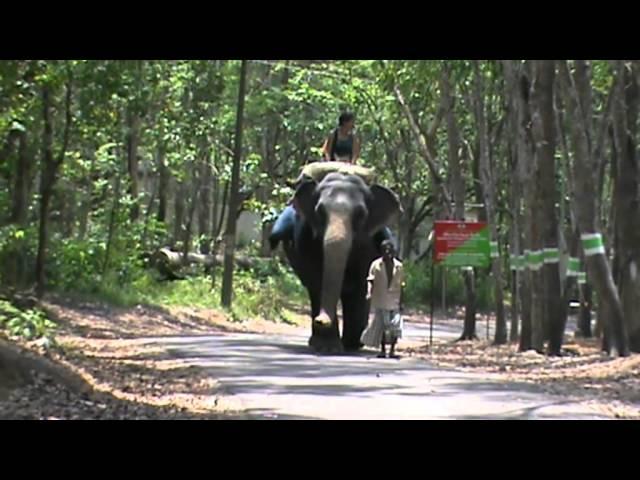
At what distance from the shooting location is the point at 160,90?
33.5 metres

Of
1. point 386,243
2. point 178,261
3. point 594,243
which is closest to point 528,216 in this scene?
point 594,243

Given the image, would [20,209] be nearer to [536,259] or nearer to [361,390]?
[536,259]

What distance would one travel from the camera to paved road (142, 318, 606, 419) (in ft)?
35.0

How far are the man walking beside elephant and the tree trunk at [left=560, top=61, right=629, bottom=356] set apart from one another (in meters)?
2.79

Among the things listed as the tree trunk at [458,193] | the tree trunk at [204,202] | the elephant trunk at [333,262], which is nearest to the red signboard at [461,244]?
the tree trunk at [458,193]

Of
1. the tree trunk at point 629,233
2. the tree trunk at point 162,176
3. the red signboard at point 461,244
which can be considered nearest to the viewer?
the tree trunk at point 629,233

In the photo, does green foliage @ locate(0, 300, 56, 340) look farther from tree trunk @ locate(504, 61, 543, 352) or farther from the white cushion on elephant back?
tree trunk @ locate(504, 61, 543, 352)

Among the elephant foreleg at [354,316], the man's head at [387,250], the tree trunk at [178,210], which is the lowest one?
the elephant foreleg at [354,316]

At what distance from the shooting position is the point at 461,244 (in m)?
21.5

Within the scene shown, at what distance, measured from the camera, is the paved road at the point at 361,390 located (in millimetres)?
10656

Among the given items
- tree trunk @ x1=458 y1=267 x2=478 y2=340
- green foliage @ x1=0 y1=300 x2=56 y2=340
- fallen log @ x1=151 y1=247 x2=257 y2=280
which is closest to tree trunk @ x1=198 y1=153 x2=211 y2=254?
fallen log @ x1=151 y1=247 x2=257 y2=280

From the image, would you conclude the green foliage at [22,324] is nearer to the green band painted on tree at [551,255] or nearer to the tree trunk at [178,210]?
the green band painted on tree at [551,255]

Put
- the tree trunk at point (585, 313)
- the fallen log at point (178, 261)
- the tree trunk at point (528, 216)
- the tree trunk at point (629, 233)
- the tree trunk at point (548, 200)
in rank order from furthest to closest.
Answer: the fallen log at point (178, 261), the tree trunk at point (585, 313), the tree trunk at point (528, 216), the tree trunk at point (548, 200), the tree trunk at point (629, 233)

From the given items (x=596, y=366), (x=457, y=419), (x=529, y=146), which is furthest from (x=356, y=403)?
(x=529, y=146)
